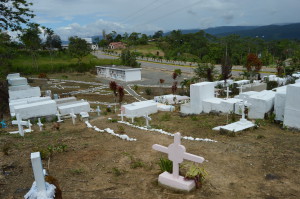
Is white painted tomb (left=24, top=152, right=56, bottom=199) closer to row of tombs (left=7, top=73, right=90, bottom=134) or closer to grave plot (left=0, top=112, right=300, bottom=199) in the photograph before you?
grave plot (left=0, top=112, right=300, bottom=199)

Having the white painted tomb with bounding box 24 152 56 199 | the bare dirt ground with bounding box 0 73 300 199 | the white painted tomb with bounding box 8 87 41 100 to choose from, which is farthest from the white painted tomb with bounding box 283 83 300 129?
the white painted tomb with bounding box 8 87 41 100

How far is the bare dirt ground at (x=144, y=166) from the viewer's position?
5197 mm

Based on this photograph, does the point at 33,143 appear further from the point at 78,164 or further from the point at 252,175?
the point at 252,175

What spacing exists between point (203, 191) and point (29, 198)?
3.18 m

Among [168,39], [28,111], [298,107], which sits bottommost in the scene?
[28,111]

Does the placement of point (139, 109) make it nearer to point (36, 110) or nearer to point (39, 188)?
point (36, 110)

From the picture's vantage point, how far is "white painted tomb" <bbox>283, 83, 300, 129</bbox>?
9938 mm

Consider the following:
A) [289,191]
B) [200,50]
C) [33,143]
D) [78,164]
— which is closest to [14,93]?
[33,143]

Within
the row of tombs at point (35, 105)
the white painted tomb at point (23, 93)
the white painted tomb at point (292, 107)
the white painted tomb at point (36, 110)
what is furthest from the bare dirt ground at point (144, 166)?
the white painted tomb at point (23, 93)

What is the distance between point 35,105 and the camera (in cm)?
1574

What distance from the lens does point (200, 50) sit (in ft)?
231

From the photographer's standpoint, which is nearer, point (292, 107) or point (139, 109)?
point (292, 107)

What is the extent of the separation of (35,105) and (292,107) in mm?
13832

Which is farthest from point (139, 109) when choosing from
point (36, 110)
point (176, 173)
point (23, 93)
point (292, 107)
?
point (23, 93)
